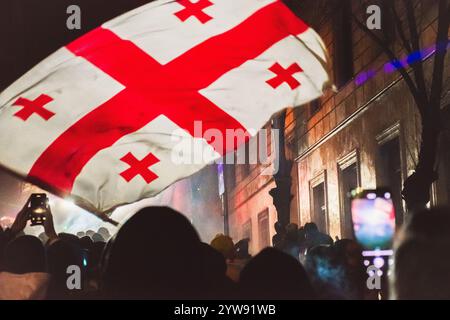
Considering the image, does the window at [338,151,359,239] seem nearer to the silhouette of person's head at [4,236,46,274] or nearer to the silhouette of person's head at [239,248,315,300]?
the silhouette of person's head at [4,236,46,274]

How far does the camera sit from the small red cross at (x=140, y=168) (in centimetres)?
533

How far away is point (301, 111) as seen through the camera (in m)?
21.5

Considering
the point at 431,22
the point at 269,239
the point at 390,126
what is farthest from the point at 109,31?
the point at 269,239

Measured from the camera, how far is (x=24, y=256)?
16.6 feet

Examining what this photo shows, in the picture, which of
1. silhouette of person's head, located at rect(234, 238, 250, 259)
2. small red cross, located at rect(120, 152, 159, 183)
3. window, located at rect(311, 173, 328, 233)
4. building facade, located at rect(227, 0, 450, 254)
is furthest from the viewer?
window, located at rect(311, 173, 328, 233)

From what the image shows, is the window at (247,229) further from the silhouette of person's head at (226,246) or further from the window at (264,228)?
the silhouette of person's head at (226,246)

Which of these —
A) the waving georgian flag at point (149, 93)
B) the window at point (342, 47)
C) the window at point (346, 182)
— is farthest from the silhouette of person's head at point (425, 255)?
the window at point (342, 47)

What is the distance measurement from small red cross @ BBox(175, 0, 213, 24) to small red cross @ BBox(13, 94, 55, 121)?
1.16m

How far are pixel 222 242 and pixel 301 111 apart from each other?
1402 centimetres

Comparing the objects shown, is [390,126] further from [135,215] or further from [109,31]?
[135,215]

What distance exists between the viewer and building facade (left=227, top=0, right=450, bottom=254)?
13.4 meters

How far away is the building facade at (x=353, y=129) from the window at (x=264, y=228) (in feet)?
5.44

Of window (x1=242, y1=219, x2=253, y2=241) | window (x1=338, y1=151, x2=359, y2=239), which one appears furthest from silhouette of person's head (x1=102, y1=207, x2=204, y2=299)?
window (x1=242, y1=219, x2=253, y2=241)

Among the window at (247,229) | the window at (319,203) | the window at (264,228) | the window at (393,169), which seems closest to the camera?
the window at (393,169)
